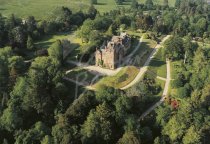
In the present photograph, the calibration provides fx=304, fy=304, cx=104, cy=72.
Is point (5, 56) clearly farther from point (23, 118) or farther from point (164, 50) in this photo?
point (164, 50)

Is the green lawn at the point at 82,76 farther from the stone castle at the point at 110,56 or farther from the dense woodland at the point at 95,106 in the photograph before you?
the stone castle at the point at 110,56

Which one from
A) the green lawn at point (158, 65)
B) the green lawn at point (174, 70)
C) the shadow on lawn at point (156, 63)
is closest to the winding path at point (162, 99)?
the green lawn at point (174, 70)

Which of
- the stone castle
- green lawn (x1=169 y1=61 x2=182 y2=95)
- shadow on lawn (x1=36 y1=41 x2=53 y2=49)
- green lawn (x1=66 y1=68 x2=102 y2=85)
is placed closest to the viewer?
green lawn (x1=169 y1=61 x2=182 y2=95)

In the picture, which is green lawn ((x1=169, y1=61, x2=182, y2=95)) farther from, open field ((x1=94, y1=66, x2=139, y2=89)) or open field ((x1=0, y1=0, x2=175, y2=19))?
open field ((x1=0, y1=0, x2=175, y2=19))

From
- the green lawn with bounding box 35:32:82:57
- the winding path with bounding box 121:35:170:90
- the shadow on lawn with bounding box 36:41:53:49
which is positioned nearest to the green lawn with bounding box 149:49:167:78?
the winding path with bounding box 121:35:170:90

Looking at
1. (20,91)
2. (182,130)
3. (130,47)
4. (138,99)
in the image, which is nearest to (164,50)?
(130,47)
